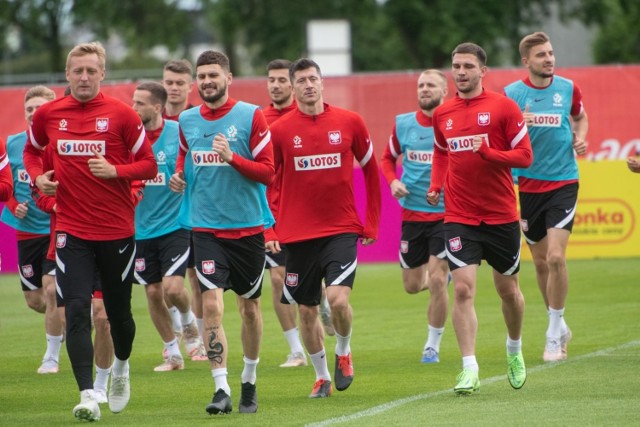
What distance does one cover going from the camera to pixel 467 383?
384 inches

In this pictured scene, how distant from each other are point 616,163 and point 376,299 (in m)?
5.95

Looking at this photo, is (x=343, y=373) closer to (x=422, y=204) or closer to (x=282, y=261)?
(x=282, y=261)

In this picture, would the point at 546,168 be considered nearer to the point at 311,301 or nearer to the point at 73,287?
the point at 311,301

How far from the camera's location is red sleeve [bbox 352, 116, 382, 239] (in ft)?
33.5

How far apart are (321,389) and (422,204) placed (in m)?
3.24

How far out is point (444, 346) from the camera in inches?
530

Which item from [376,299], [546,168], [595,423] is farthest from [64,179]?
[376,299]

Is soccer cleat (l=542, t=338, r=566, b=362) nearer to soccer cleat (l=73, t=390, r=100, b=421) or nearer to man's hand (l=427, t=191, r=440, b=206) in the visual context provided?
man's hand (l=427, t=191, r=440, b=206)

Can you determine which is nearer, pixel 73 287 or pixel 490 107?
pixel 73 287

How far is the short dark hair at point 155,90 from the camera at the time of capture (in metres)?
12.0

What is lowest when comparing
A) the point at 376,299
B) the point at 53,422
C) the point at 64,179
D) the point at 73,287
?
the point at 376,299

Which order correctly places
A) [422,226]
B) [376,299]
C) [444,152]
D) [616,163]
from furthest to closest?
1. [616,163]
2. [376,299]
3. [422,226]
4. [444,152]

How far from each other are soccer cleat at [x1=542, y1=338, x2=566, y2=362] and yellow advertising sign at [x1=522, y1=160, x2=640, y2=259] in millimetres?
10461

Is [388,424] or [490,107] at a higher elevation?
[490,107]
